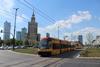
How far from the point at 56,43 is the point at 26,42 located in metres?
139

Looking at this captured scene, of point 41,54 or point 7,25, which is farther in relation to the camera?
point 7,25

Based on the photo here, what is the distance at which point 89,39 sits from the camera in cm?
15225

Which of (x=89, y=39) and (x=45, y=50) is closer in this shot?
(x=45, y=50)

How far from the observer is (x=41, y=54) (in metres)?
48.1

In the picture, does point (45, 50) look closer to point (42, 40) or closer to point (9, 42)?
point (42, 40)

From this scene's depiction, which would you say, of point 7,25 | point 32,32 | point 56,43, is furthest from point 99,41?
point 56,43

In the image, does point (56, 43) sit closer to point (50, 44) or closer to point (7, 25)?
point (50, 44)

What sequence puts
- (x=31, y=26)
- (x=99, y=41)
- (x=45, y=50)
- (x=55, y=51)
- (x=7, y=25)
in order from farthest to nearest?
(x=99, y=41)
(x=7, y=25)
(x=31, y=26)
(x=55, y=51)
(x=45, y=50)

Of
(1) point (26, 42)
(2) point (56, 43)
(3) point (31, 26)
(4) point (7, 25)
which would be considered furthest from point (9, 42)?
(2) point (56, 43)

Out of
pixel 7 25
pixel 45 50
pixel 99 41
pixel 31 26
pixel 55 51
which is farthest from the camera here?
pixel 99 41

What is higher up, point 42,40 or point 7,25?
point 7,25

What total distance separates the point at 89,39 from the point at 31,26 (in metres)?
32.5

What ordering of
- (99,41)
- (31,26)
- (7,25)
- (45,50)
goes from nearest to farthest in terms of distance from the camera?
(45,50)
(31,26)
(7,25)
(99,41)

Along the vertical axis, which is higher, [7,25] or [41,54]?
[7,25]
